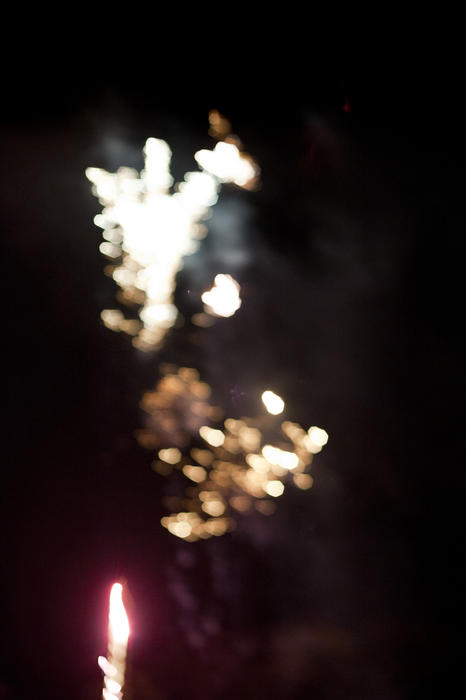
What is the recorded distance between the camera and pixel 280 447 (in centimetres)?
321

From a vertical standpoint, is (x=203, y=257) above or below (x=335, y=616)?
above

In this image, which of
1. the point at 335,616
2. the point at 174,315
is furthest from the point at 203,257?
the point at 335,616

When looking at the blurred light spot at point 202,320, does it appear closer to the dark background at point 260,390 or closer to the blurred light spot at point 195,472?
the dark background at point 260,390

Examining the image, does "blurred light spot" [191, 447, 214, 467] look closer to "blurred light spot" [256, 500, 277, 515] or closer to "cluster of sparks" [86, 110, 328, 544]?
"cluster of sparks" [86, 110, 328, 544]

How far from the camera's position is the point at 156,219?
307 centimetres

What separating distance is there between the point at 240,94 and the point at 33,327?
167 cm

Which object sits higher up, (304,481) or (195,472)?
(195,472)

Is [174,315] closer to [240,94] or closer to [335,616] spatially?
[240,94]

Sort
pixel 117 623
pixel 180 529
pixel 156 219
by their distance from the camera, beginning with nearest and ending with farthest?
pixel 117 623
pixel 156 219
pixel 180 529

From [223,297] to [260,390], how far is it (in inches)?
27.2

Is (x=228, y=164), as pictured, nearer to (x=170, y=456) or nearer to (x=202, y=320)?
(x=202, y=320)

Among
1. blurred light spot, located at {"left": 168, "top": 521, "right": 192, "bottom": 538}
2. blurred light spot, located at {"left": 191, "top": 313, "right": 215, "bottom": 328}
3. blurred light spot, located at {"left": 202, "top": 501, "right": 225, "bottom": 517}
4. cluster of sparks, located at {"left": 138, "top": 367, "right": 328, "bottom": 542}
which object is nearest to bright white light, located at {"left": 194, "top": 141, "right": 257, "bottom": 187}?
blurred light spot, located at {"left": 191, "top": 313, "right": 215, "bottom": 328}

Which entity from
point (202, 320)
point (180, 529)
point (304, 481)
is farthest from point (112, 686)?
point (202, 320)

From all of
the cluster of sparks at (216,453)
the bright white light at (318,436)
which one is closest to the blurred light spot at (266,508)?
the cluster of sparks at (216,453)
